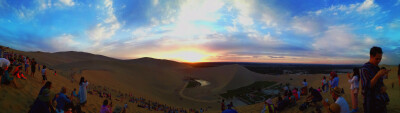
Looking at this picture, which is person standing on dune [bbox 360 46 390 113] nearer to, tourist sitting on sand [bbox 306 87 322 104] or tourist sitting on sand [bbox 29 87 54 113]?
tourist sitting on sand [bbox 306 87 322 104]

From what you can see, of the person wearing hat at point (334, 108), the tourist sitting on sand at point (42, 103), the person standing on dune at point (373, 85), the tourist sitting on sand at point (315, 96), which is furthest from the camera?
the tourist sitting on sand at point (315, 96)

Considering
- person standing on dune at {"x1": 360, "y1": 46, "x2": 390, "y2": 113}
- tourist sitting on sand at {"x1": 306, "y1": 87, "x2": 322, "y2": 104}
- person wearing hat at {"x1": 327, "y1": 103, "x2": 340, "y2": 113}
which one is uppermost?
person standing on dune at {"x1": 360, "y1": 46, "x2": 390, "y2": 113}

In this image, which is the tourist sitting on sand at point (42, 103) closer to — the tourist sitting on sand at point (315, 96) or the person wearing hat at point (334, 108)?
the person wearing hat at point (334, 108)

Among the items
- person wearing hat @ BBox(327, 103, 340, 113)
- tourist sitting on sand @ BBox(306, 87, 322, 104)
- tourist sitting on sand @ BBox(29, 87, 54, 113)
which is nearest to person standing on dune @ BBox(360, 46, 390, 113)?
person wearing hat @ BBox(327, 103, 340, 113)

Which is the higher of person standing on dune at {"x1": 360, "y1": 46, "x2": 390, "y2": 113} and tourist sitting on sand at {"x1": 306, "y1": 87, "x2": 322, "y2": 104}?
person standing on dune at {"x1": 360, "y1": 46, "x2": 390, "y2": 113}

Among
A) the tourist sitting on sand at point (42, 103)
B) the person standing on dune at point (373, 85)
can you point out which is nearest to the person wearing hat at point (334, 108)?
the person standing on dune at point (373, 85)

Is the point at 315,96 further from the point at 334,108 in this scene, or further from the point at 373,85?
the point at 334,108

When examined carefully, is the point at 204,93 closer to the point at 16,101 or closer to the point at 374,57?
the point at 16,101

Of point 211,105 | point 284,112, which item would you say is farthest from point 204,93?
point 284,112
